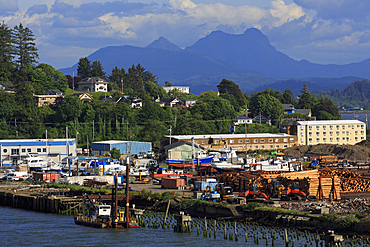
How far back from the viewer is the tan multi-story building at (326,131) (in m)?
98.1

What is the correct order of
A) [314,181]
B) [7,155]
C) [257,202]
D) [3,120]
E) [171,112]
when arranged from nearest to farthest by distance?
[257,202] → [314,181] → [7,155] → [3,120] → [171,112]

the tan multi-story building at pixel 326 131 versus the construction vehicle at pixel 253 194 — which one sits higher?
the tan multi-story building at pixel 326 131

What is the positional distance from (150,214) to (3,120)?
77528 mm

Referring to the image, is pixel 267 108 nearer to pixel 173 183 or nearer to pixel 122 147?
pixel 122 147

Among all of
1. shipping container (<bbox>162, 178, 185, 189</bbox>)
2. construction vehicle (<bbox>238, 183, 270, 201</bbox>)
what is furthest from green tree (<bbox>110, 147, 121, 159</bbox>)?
construction vehicle (<bbox>238, 183, 270, 201</bbox>)

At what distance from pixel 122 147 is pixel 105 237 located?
52.1m

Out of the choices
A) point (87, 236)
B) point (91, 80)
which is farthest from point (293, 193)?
point (91, 80)

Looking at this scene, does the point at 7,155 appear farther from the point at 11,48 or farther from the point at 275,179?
the point at 11,48

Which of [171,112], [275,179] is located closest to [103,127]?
[171,112]

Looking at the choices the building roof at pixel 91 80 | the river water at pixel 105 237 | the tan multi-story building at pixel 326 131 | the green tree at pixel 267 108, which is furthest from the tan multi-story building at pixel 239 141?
the building roof at pixel 91 80

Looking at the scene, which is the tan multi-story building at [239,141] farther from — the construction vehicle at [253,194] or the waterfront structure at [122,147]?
the construction vehicle at [253,194]

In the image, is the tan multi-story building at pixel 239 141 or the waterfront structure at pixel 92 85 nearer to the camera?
the tan multi-story building at pixel 239 141

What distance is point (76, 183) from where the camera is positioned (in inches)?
1932

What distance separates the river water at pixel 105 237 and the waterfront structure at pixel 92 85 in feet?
349
